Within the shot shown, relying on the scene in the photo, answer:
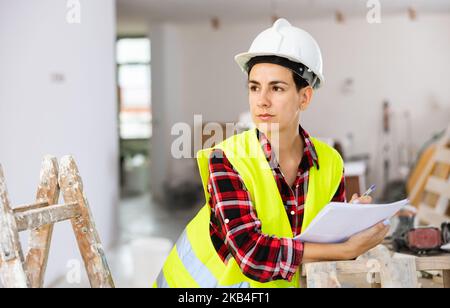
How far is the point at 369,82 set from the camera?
5934 millimetres

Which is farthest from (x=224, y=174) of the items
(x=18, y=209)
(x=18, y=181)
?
(x=18, y=181)

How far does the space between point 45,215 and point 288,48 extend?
0.54 meters

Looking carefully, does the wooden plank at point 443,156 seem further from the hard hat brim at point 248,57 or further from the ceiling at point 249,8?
the hard hat brim at point 248,57

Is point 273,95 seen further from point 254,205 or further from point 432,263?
point 432,263

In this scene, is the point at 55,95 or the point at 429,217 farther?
the point at 429,217

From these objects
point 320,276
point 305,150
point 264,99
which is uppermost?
point 264,99

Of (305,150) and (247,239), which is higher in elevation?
(305,150)

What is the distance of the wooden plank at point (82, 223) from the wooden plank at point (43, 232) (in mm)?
23

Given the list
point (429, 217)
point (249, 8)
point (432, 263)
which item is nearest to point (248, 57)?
point (432, 263)

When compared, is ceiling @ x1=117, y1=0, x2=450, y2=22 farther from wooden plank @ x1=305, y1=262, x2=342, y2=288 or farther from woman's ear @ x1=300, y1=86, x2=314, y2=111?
wooden plank @ x1=305, y1=262, x2=342, y2=288

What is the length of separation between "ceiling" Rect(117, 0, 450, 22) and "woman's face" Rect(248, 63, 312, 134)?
62 cm
